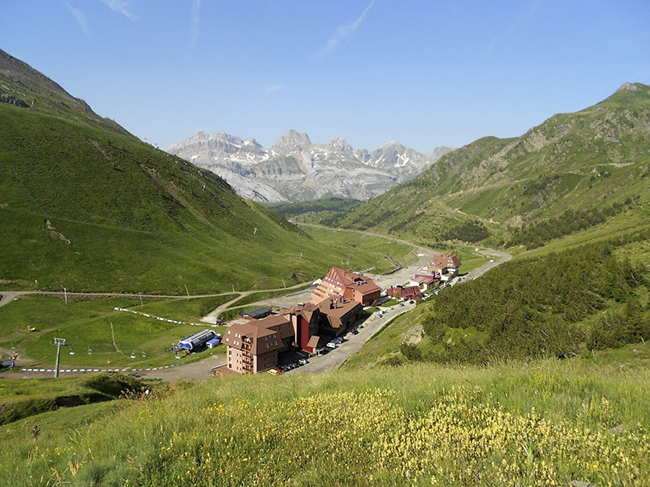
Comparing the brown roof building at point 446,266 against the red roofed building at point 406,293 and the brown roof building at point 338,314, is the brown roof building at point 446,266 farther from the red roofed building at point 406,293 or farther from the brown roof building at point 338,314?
the brown roof building at point 338,314

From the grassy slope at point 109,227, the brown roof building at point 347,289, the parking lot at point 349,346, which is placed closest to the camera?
the parking lot at point 349,346

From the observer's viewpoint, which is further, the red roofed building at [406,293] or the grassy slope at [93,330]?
the red roofed building at [406,293]

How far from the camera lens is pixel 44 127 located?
6398 inches

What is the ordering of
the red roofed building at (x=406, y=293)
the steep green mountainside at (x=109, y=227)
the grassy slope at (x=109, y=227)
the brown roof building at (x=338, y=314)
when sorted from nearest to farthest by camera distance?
1. the brown roof building at (x=338, y=314)
2. the steep green mountainside at (x=109, y=227)
3. the grassy slope at (x=109, y=227)
4. the red roofed building at (x=406, y=293)

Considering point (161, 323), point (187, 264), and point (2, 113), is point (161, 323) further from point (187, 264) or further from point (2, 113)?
point (2, 113)

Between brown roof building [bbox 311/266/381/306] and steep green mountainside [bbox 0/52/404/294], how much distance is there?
2551 centimetres

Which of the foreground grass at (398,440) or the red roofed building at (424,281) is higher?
the foreground grass at (398,440)

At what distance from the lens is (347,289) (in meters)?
115

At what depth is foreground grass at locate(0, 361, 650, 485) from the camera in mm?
5383

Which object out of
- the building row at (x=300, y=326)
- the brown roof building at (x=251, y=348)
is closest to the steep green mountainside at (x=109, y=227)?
the building row at (x=300, y=326)

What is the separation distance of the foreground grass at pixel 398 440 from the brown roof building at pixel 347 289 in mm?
102897

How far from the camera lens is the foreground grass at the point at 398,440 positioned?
5383mm

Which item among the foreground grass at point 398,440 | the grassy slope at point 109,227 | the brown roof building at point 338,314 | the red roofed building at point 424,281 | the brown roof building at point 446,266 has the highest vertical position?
the grassy slope at point 109,227

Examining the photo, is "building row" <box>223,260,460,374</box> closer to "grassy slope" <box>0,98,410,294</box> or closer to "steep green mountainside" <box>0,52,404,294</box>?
"steep green mountainside" <box>0,52,404,294</box>
